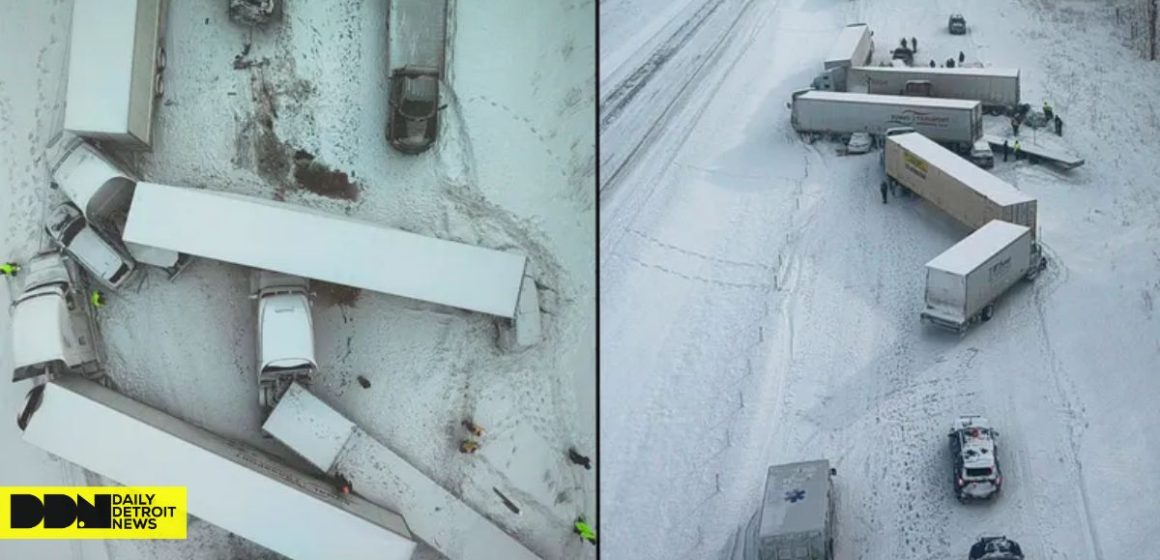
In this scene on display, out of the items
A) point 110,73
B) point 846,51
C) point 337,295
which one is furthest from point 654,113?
point 110,73

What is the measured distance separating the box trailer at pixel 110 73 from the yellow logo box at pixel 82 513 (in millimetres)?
1760

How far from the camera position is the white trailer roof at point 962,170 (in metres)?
5.90

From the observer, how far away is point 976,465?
5090 mm

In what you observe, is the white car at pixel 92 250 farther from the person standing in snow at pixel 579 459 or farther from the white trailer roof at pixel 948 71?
the white trailer roof at pixel 948 71

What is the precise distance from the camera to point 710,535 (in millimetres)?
5309

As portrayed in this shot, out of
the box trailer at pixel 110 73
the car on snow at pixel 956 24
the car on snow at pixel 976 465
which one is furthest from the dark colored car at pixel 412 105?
the car on snow at pixel 976 465

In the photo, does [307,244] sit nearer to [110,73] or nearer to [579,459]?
[110,73]

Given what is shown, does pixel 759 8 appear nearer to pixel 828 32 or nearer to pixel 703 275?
pixel 828 32

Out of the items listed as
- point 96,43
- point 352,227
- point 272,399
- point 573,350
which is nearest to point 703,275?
point 573,350

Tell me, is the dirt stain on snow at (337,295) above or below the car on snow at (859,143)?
below

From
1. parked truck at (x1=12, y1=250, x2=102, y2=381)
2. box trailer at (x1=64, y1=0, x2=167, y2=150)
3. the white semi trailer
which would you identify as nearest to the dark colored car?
box trailer at (x1=64, y1=0, x2=167, y2=150)

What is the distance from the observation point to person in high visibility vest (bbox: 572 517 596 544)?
19.4 feet

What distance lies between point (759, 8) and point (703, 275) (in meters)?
1.89

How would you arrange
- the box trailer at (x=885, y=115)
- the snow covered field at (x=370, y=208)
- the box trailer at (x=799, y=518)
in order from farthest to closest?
the box trailer at (x=885, y=115)
the snow covered field at (x=370, y=208)
the box trailer at (x=799, y=518)
